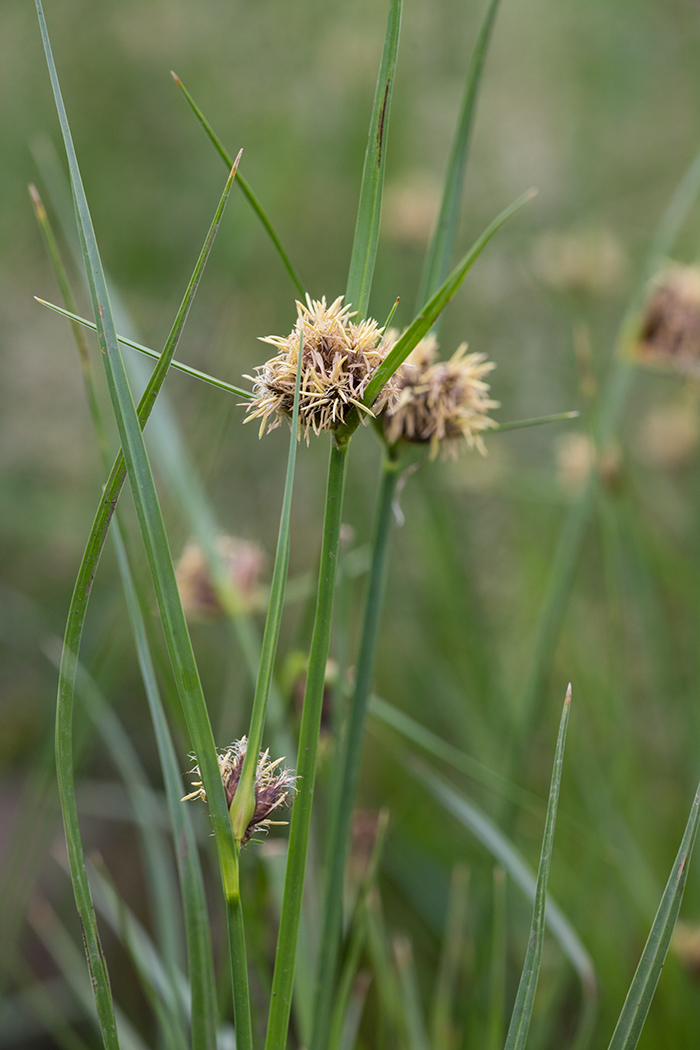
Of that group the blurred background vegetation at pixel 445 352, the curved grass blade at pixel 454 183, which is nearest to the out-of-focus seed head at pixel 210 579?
the blurred background vegetation at pixel 445 352

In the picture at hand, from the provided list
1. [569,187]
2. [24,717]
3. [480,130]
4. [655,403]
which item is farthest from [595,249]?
[24,717]

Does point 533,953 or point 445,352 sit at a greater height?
point 445,352

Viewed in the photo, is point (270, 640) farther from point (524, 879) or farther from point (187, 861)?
point (524, 879)

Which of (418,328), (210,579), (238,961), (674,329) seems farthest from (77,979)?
(674,329)

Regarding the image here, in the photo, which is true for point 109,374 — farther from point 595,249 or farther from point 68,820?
point 595,249

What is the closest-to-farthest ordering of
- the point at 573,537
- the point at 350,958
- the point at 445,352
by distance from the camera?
the point at 350,958 → the point at 573,537 → the point at 445,352
